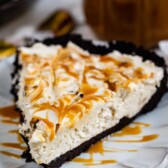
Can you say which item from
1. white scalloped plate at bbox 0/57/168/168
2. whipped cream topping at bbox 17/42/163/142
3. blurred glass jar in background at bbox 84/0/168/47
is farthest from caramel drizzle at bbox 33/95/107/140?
blurred glass jar in background at bbox 84/0/168/47

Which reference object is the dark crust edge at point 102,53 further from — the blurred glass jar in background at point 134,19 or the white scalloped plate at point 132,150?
the blurred glass jar in background at point 134,19

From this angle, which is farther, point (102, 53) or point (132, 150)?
point (102, 53)

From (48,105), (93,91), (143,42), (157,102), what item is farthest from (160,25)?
(48,105)

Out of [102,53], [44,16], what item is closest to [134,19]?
[102,53]

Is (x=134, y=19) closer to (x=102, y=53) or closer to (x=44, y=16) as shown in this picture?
(x=102, y=53)

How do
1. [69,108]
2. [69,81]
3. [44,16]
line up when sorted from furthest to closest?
1. [44,16]
2. [69,81]
3. [69,108]

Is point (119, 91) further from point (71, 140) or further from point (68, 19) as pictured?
point (68, 19)
